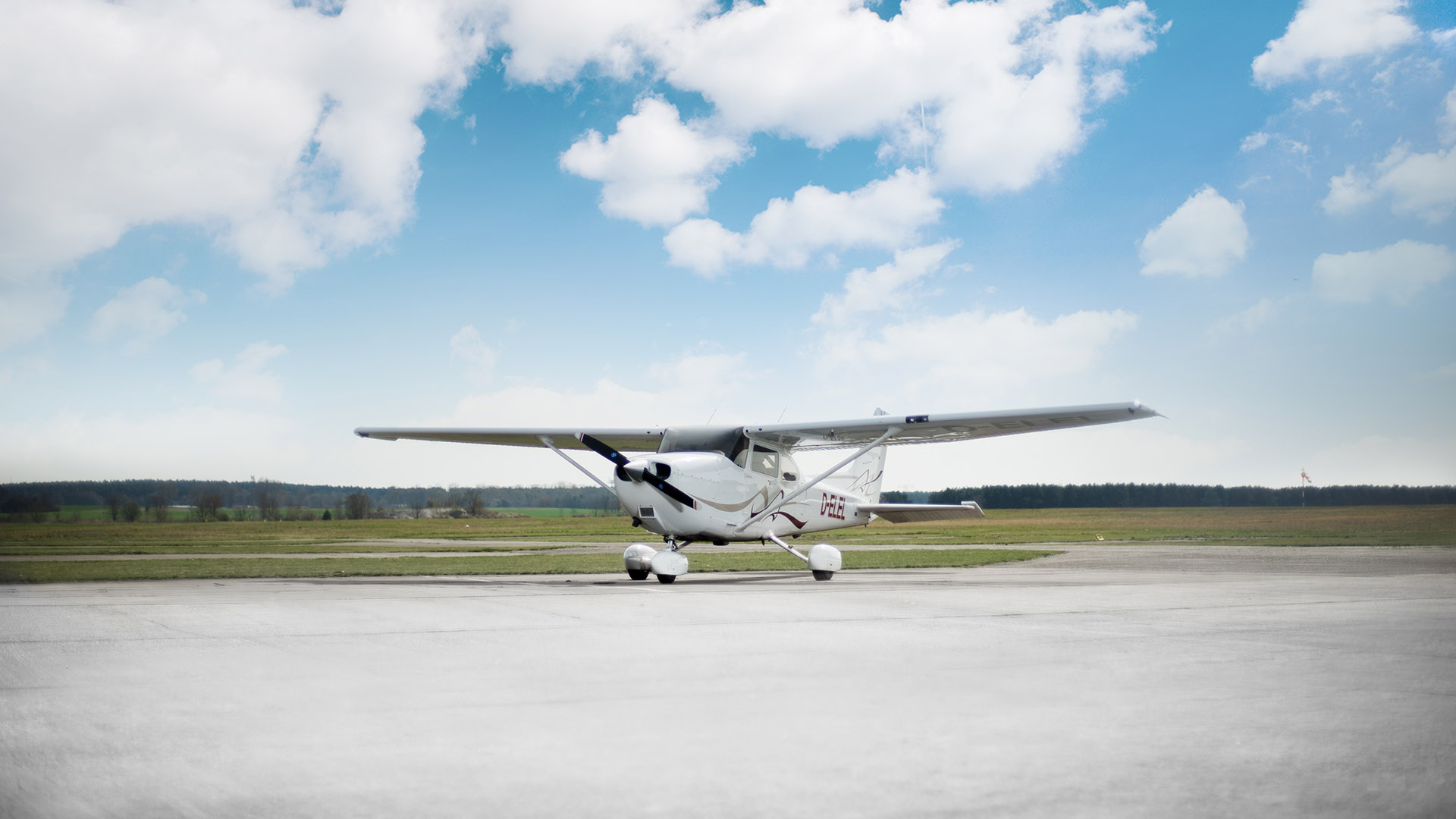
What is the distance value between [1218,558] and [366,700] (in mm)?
23303

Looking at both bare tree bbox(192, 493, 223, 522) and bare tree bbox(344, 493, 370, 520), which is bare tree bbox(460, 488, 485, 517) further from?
bare tree bbox(192, 493, 223, 522)

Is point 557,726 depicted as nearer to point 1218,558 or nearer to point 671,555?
point 671,555

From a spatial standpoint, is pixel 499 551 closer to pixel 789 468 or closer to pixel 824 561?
pixel 789 468

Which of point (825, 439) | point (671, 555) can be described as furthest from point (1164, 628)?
point (825, 439)

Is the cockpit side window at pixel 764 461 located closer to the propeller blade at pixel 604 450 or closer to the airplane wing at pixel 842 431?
the airplane wing at pixel 842 431

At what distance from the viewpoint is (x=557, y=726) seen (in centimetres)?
506

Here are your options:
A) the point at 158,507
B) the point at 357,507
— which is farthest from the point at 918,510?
the point at 357,507

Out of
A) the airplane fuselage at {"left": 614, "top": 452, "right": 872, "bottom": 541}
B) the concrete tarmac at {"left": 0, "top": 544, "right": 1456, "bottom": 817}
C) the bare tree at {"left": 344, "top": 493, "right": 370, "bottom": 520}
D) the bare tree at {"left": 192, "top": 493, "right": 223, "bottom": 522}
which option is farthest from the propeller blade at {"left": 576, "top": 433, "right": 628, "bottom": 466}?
the bare tree at {"left": 344, "top": 493, "right": 370, "bottom": 520}

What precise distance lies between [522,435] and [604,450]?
11.3ft

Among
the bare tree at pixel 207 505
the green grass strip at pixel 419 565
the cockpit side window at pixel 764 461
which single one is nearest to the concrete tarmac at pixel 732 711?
the green grass strip at pixel 419 565

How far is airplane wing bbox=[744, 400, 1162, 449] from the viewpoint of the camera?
58.3 feet

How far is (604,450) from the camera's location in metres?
19.1

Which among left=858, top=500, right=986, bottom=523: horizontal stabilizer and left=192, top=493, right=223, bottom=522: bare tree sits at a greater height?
left=858, top=500, right=986, bottom=523: horizontal stabilizer

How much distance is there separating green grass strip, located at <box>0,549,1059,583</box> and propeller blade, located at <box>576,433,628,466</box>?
2.73 meters
